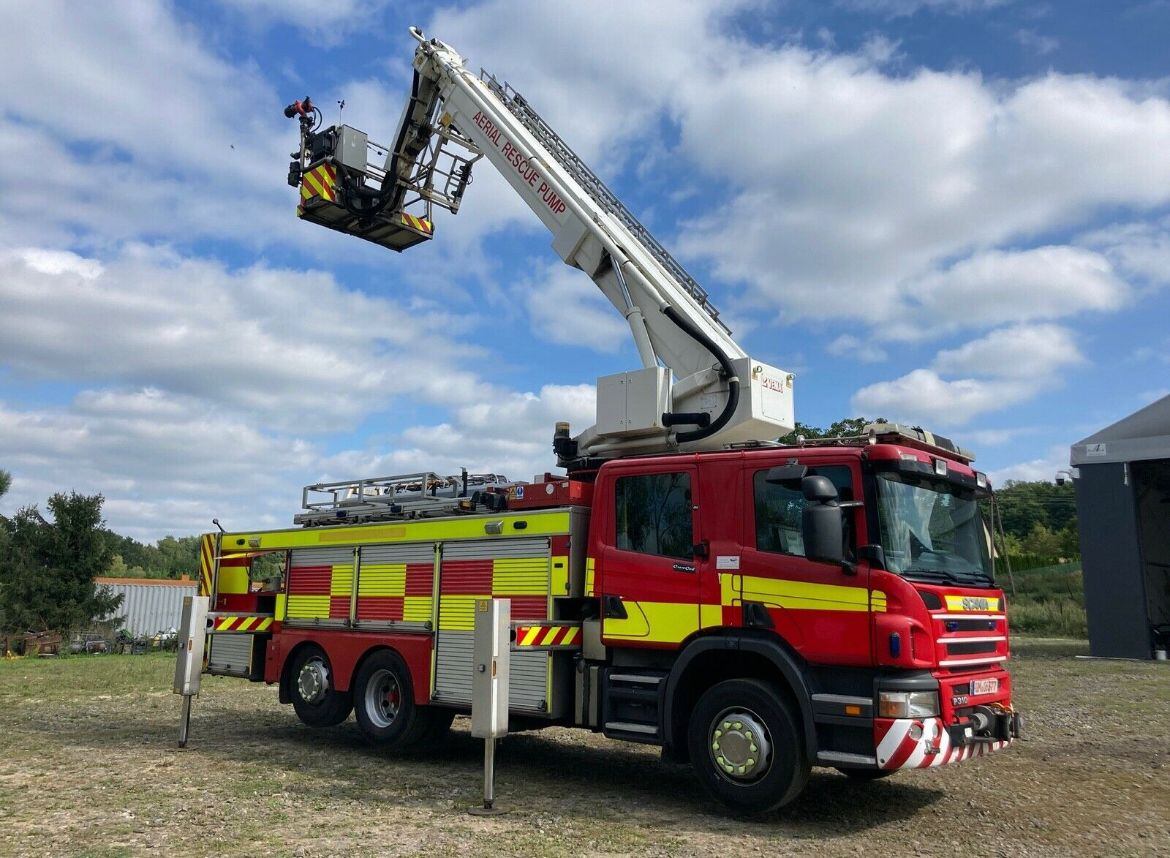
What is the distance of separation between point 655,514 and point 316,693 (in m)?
4.99

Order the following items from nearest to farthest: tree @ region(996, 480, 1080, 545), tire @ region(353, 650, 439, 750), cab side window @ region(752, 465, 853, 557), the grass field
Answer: the grass field < cab side window @ region(752, 465, 853, 557) < tire @ region(353, 650, 439, 750) < tree @ region(996, 480, 1080, 545)

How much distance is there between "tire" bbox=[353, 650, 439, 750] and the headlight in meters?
4.87

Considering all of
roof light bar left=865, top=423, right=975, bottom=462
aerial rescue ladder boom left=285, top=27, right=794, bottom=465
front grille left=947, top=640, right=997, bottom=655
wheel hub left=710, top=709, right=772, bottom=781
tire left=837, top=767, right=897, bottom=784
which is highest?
aerial rescue ladder boom left=285, top=27, right=794, bottom=465

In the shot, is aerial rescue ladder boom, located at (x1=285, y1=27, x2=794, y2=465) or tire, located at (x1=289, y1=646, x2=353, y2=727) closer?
aerial rescue ladder boom, located at (x1=285, y1=27, x2=794, y2=465)

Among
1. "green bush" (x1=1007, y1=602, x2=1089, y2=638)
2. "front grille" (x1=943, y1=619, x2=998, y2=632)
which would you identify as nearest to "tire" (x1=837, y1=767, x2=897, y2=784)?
"front grille" (x1=943, y1=619, x2=998, y2=632)

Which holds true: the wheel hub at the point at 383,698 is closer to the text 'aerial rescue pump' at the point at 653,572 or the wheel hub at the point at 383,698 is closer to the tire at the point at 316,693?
the text 'aerial rescue pump' at the point at 653,572

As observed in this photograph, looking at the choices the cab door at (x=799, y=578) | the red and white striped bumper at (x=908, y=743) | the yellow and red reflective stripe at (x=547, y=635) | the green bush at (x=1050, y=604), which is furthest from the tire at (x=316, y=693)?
the green bush at (x=1050, y=604)

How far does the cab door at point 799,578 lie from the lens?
6.55 m

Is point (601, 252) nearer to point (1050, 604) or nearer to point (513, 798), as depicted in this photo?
point (513, 798)

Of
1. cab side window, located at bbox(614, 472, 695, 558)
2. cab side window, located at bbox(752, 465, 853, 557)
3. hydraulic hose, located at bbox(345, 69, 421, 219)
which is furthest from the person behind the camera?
hydraulic hose, located at bbox(345, 69, 421, 219)

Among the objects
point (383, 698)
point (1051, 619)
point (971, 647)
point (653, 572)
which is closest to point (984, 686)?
point (971, 647)

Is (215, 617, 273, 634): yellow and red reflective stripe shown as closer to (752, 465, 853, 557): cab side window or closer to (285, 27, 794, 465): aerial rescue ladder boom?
(285, 27, 794, 465): aerial rescue ladder boom

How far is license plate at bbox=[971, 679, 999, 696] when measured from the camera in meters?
6.92

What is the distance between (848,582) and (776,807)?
1708 mm
